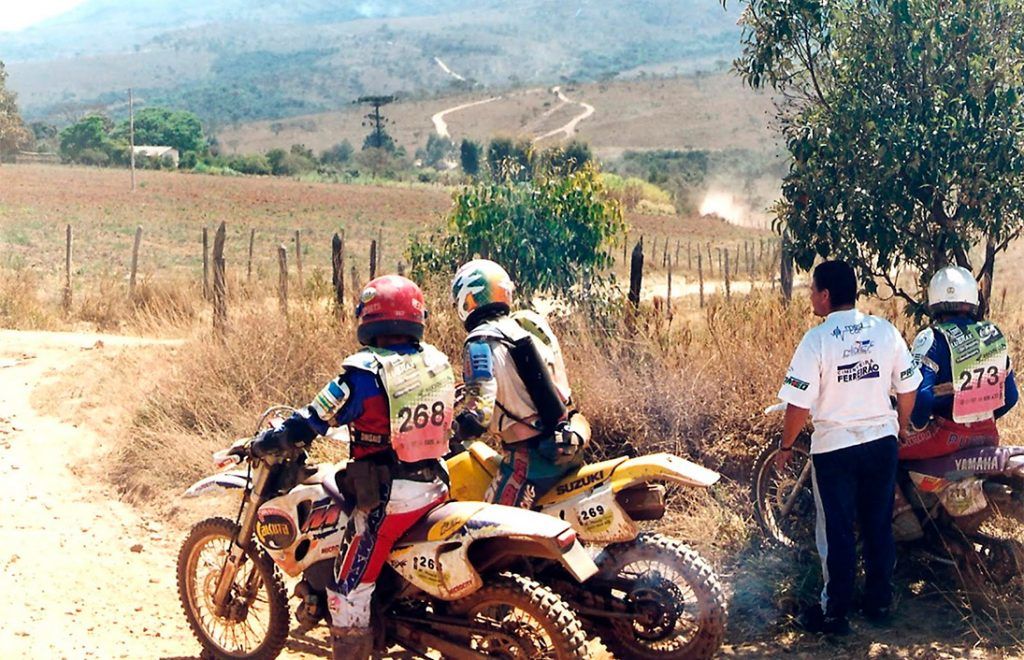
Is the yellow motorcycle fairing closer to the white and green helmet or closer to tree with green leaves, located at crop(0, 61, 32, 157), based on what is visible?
the white and green helmet

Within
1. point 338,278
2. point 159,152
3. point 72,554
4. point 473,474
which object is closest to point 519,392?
point 473,474

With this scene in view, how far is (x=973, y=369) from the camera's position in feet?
19.5

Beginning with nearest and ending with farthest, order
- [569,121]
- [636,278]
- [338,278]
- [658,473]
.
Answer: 1. [658,473]
2. [636,278]
3. [338,278]
4. [569,121]

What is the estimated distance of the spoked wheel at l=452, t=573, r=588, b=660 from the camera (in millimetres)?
4688

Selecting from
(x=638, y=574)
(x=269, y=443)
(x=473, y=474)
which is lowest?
(x=638, y=574)

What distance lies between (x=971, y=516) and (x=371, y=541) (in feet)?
9.97

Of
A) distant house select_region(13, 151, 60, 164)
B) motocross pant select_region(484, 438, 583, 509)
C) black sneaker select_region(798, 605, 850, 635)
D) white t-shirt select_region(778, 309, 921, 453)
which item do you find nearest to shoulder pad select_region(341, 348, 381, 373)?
motocross pant select_region(484, 438, 583, 509)

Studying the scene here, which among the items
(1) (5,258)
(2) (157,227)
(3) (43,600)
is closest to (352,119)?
(2) (157,227)

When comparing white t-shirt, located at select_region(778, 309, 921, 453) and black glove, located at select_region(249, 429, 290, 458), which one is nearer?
black glove, located at select_region(249, 429, 290, 458)

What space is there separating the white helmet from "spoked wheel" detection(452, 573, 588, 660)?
263 cm

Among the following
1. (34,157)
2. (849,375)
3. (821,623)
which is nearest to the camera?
(849,375)

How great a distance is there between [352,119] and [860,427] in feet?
515

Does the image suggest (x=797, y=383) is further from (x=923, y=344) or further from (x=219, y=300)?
(x=219, y=300)

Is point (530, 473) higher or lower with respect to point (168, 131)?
lower
